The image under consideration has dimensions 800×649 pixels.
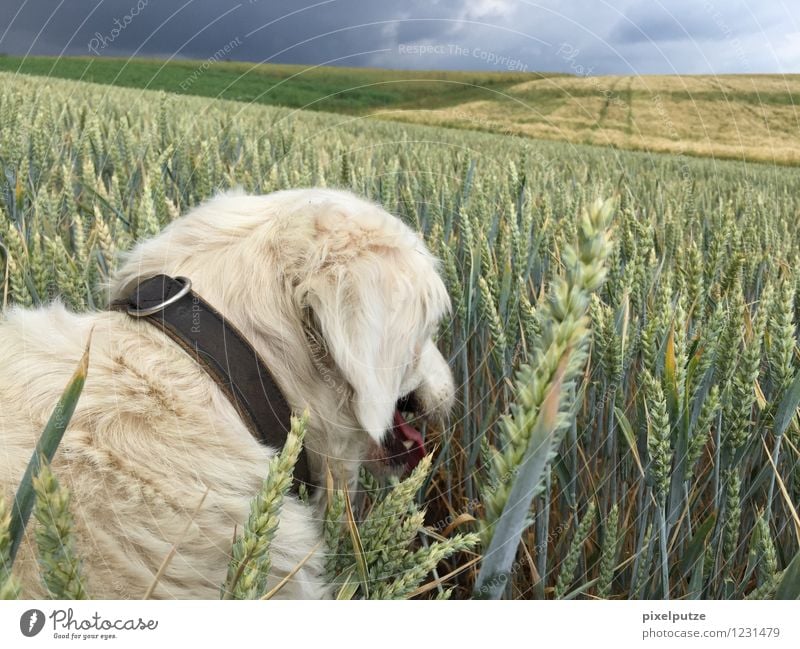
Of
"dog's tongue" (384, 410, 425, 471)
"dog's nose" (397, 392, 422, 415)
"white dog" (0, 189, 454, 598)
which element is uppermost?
"white dog" (0, 189, 454, 598)

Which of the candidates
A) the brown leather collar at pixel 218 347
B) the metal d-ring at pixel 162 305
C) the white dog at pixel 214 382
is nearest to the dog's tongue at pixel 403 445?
the white dog at pixel 214 382

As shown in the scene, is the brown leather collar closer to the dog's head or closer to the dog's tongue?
the dog's head

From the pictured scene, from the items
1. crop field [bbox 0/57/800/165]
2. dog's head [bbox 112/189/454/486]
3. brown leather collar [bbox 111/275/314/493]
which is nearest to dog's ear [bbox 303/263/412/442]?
dog's head [bbox 112/189/454/486]

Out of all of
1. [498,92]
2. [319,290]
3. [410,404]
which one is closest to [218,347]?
[319,290]

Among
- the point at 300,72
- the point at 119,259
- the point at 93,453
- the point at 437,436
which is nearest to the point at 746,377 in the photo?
the point at 437,436

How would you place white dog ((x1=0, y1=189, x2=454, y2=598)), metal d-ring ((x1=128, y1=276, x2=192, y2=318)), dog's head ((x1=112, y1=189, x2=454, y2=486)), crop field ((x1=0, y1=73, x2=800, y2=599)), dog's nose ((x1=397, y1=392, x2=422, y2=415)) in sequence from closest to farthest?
crop field ((x1=0, y1=73, x2=800, y2=599)) → white dog ((x1=0, y1=189, x2=454, y2=598)) → metal d-ring ((x1=128, y1=276, x2=192, y2=318)) → dog's head ((x1=112, y1=189, x2=454, y2=486)) → dog's nose ((x1=397, y1=392, x2=422, y2=415))

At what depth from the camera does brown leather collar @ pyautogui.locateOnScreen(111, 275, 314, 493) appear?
111cm

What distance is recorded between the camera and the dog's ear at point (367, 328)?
1164 mm

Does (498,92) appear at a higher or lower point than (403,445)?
higher

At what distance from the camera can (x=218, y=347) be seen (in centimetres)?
112

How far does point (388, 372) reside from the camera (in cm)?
127

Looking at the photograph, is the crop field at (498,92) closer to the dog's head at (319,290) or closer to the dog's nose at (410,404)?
the dog's head at (319,290)

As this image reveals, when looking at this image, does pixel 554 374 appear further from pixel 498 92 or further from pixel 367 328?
pixel 498 92

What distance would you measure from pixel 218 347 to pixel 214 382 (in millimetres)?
65
